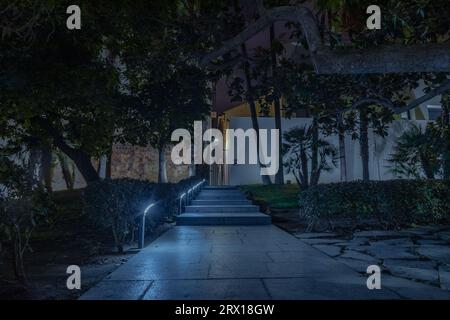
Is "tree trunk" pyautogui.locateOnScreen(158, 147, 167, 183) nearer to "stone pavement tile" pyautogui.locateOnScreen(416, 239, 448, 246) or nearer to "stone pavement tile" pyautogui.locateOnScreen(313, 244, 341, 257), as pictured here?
"stone pavement tile" pyautogui.locateOnScreen(313, 244, 341, 257)

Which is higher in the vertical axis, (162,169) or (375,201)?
(162,169)

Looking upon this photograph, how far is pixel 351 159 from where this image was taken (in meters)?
22.8

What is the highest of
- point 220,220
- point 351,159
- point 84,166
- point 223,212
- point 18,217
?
point 351,159

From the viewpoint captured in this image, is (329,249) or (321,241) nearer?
(329,249)

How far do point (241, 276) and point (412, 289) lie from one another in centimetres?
198

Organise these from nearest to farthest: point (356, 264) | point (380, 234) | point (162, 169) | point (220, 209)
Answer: point (356, 264), point (380, 234), point (220, 209), point (162, 169)

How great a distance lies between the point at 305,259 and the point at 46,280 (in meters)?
3.74

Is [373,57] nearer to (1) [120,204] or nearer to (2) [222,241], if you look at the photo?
(2) [222,241]

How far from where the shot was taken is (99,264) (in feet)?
19.8

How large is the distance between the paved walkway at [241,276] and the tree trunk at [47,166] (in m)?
11.6

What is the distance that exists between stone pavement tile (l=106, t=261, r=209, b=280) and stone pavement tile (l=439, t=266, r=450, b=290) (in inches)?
112

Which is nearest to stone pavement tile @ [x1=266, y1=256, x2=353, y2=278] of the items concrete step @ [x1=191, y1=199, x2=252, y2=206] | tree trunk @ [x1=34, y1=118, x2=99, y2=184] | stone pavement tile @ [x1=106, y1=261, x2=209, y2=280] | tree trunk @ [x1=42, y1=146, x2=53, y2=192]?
stone pavement tile @ [x1=106, y1=261, x2=209, y2=280]

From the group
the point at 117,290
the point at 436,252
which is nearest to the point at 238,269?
the point at 117,290
